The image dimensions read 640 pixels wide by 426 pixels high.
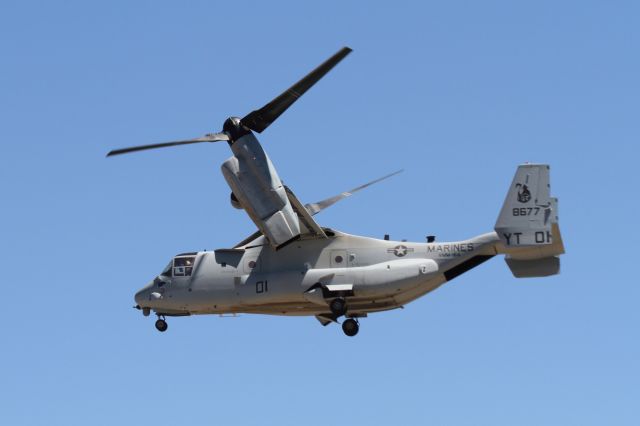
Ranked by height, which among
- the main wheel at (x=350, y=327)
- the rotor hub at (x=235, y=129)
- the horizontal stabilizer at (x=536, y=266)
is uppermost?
the rotor hub at (x=235, y=129)

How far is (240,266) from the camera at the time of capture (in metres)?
68.4

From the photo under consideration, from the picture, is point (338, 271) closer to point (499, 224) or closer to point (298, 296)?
point (298, 296)

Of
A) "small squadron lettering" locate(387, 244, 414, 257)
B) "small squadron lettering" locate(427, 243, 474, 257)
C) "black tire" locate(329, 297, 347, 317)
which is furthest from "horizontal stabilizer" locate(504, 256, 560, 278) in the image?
"black tire" locate(329, 297, 347, 317)

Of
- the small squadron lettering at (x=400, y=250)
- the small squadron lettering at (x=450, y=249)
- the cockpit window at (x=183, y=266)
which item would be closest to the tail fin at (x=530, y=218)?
the small squadron lettering at (x=450, y=249)

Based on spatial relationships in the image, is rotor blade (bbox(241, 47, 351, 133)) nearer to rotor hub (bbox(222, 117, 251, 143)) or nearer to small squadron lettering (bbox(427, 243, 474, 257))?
rotor hub (bbox(222, 117, 251, 143))

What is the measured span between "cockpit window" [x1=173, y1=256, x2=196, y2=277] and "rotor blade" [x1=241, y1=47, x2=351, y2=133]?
6703 mm

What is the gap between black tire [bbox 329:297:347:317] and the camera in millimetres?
66000

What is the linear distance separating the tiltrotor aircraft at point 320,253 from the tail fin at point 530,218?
1.3 inches

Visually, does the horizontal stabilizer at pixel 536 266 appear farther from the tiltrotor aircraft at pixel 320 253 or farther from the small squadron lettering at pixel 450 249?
the small squadron lettering at pixel 450 249

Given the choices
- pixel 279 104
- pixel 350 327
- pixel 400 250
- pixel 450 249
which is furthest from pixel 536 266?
pixel 279 104

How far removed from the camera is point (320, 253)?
67188 millimetres

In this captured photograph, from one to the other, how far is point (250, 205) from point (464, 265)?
7.67 metres

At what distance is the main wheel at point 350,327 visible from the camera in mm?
67000

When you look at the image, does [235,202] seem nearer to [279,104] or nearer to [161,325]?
[279,104]
